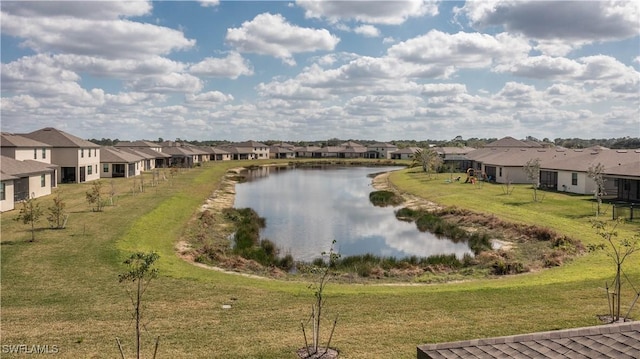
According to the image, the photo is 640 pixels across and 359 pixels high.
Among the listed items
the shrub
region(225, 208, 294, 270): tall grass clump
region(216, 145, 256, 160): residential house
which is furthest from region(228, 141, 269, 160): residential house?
the shrub

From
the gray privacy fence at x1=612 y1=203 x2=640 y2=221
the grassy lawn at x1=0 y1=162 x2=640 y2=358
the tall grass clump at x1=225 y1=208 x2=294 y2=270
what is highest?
the gray privacy fence at x1=612 y1=203 x2=640 y2=221

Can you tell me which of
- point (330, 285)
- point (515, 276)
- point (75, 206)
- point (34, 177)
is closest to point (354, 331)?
point (330, 285)

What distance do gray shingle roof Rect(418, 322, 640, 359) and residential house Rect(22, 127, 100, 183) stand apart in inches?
2208

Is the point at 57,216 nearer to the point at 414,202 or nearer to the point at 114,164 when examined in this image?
the point at 414,202

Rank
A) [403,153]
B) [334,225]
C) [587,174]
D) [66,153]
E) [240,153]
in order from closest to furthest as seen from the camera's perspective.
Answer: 1. [334,225]
2. [587,174]
3. [66,153]
4. [240,153]
5. [403,153]

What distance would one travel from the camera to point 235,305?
15250mm

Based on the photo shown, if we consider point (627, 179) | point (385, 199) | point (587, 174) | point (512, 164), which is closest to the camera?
point (627, 179)

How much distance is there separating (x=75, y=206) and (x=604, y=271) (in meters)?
34.2

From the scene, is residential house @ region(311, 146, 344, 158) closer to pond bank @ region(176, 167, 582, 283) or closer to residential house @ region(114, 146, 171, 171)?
residential house @ region(114, 146, 171, 171)

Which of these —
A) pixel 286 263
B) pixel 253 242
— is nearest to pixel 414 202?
pixel 253 242

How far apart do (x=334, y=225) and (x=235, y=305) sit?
2257cm

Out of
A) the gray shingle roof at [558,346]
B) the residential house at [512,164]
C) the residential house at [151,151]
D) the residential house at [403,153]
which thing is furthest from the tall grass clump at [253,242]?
the residential house at [403,153]

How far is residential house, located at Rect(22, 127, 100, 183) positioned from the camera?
54375mm

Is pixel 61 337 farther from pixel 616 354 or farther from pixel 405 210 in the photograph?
pixel 405 210
